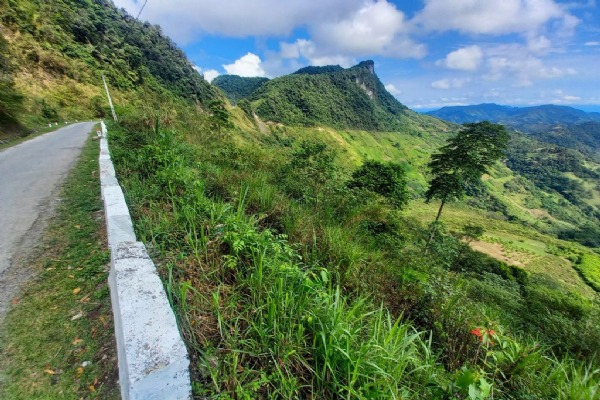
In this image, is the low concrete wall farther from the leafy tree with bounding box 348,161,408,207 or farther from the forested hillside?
the leafy tree with bounding box 348,161,408,207

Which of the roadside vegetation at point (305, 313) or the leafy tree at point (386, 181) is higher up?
the roadside vegetation at point (305, 313)

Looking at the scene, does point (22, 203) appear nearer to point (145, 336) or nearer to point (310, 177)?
point (145, 336)

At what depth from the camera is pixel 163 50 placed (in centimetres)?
6397

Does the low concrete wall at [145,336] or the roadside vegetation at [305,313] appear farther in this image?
the roadside vegetation at [305,313]

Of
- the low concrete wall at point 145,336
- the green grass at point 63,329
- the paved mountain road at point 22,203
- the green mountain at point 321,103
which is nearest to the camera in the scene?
the low concrete wall at point 145,336

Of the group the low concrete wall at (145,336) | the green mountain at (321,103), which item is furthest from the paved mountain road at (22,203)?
the green mountain at (321,103)

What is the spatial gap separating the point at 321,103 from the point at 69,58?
110m

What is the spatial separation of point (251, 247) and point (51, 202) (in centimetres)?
416

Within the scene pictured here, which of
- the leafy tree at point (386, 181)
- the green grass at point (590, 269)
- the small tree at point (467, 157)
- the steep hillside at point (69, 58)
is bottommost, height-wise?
the green grass at point (590, 269)

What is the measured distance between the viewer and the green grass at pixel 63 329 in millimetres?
1663

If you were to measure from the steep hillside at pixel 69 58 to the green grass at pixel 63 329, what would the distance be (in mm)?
8346

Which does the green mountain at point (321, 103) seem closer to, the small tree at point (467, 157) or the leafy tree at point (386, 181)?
the leafy tree at point (386, 181)

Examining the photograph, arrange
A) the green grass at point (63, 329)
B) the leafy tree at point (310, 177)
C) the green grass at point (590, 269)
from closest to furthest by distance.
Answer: the green grass at point (63, 329)
the leafy tree at point (310, 177)
the green grass at point (590, 269)

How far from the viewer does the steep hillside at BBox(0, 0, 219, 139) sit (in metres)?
22.1
